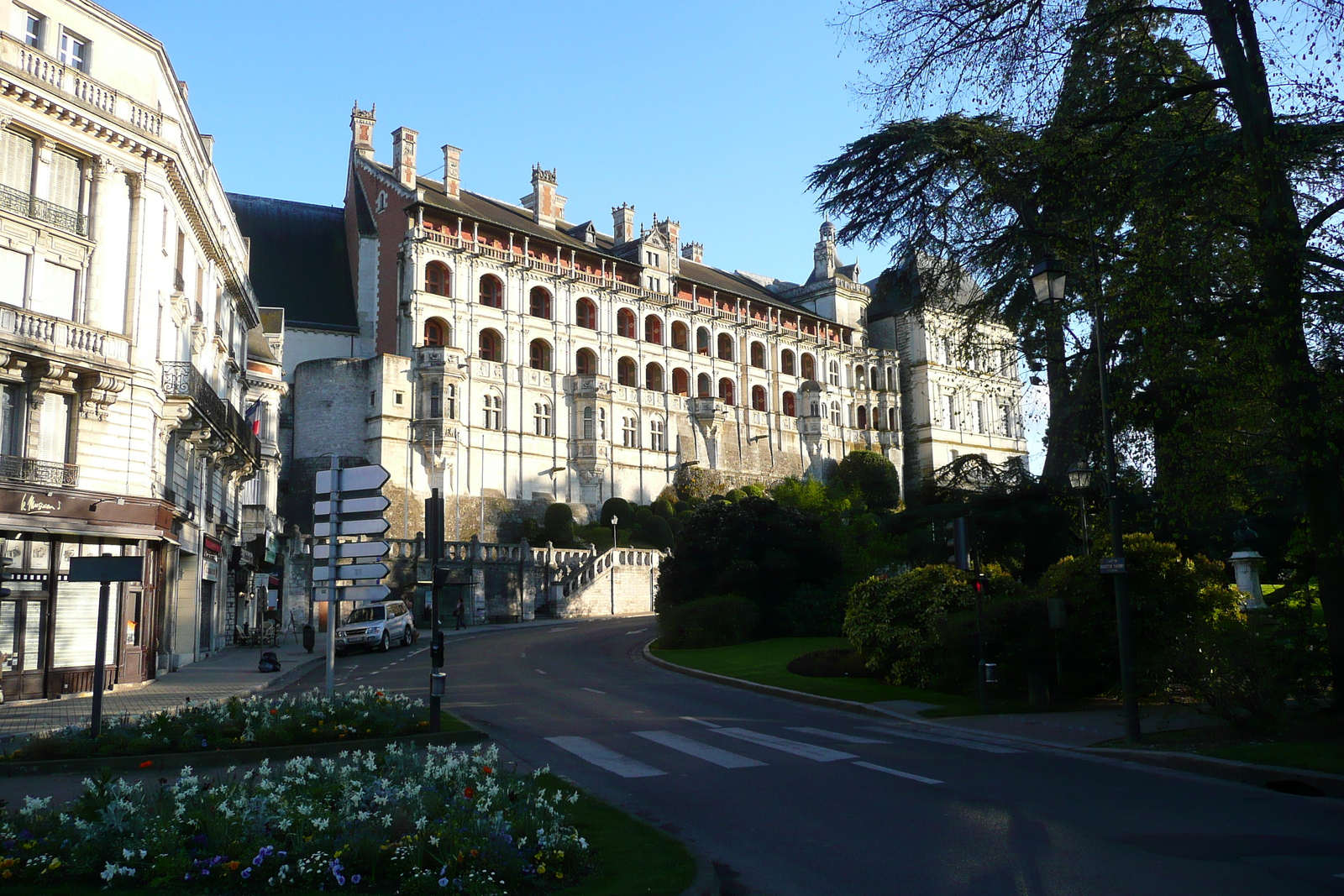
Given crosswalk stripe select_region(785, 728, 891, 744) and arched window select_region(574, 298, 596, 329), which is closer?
crosswalk stripe select_region(785, 728, 891, 744)

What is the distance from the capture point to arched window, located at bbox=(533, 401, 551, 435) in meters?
67.0

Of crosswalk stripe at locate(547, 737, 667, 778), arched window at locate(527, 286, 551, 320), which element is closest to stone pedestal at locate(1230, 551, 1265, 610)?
crosswalk stripe at locate(547, 737, 667, 778)

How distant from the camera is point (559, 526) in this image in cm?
6206

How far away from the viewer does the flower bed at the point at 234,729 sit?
11766 mm

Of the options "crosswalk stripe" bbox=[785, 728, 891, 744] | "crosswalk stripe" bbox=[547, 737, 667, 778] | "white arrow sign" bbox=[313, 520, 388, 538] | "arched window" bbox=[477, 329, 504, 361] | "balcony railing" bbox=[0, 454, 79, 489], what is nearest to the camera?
"crosswalk stripe" bbox=[547, 737, 667, 778]

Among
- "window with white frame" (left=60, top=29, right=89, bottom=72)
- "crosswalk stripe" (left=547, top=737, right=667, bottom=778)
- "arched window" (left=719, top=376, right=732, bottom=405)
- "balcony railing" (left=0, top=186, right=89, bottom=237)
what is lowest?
"crosswalk stripe" (left=547, top=737, right=667, bottom=778)

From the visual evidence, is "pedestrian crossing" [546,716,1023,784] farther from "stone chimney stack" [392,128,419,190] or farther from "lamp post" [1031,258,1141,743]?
"stone chimney stack" [392,128,419,190]

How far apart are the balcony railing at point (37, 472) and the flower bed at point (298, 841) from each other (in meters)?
15.2

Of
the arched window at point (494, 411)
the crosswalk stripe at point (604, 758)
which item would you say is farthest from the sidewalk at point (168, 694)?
the arched window at point (494, 411)

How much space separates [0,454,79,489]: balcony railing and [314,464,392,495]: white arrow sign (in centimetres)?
1005

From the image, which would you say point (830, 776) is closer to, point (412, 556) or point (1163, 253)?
point (1163, 253)

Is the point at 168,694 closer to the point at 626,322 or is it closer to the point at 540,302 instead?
the point at 540,302

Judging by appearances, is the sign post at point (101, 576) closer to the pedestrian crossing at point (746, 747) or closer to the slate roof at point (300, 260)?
the pedestrian crossing at point (746, 747)

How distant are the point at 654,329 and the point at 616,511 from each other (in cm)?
1681
